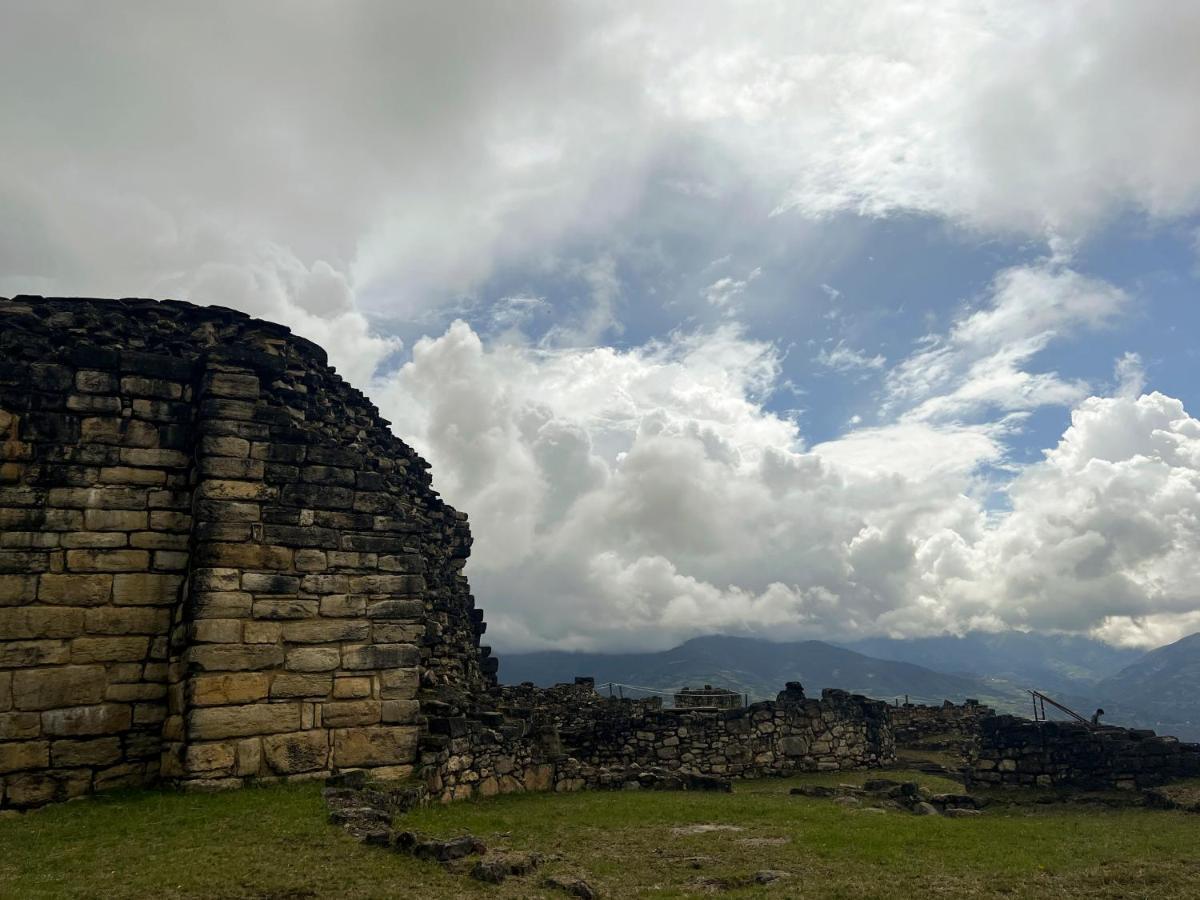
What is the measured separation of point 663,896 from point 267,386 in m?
11.6

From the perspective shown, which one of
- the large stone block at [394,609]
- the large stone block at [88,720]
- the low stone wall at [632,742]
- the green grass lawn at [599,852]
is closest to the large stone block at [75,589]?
the large stone block at [88,720]

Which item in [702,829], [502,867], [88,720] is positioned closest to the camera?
[502,867]

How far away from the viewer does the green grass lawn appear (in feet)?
29.4

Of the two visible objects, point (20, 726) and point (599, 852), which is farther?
point (20, 726)

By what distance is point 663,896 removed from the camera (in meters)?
9.30

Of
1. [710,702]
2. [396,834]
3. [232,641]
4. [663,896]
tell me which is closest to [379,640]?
[232,641]

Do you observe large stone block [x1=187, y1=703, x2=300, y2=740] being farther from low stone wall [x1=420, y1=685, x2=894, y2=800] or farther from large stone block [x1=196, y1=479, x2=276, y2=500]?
large stone block [x1=196, y1=479, x2=276, y2=500]

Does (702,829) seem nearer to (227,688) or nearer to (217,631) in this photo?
(227,688)

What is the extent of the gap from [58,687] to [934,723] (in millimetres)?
34766

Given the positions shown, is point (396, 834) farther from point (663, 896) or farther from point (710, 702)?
point (710, 702)

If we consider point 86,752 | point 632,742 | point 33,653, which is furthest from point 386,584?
point 632,742

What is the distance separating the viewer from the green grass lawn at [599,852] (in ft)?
29.4

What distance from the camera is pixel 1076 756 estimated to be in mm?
19859

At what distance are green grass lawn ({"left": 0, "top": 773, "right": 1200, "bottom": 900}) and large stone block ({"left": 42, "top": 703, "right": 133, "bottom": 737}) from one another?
4.09 feet
